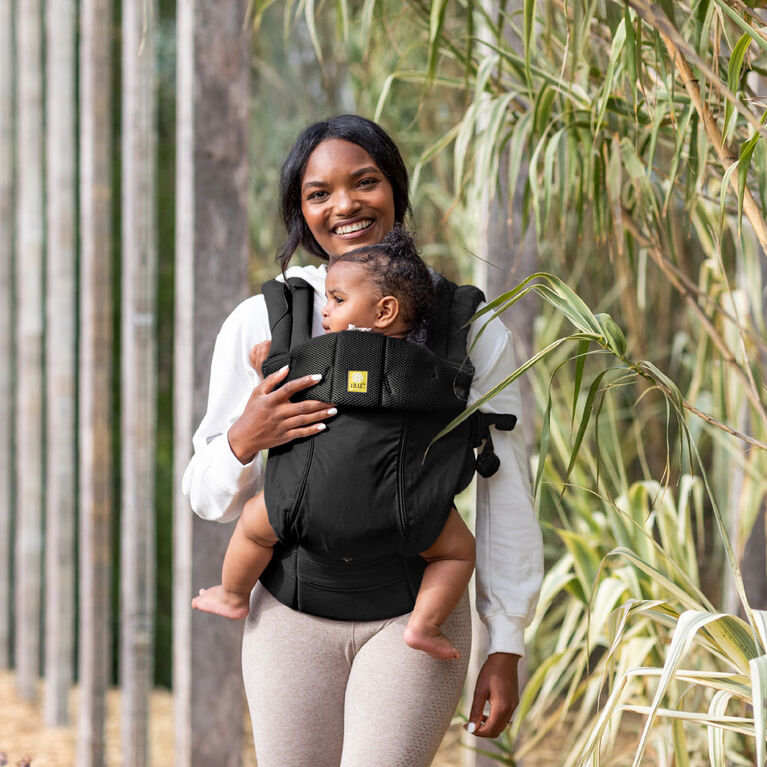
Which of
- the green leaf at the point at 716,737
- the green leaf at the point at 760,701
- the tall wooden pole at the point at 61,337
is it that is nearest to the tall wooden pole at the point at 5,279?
the tall wooden pole at the point at 61,337

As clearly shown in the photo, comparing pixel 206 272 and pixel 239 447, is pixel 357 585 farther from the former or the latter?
pixel 206 272

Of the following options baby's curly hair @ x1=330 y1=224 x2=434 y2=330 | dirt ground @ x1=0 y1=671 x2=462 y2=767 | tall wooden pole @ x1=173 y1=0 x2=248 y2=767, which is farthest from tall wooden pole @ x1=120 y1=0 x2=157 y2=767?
baby's curly hair @ x1=330 y1=224 x2=434 y2=330

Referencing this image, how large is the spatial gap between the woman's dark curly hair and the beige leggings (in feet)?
1.75

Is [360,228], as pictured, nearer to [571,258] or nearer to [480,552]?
[480,552]

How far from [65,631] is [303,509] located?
231cm

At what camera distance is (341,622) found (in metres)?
1.37

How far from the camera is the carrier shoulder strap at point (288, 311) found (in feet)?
4.56

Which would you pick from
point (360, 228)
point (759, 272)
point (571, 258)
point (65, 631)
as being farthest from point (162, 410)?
point (360, 228)

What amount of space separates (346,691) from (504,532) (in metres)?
0.31

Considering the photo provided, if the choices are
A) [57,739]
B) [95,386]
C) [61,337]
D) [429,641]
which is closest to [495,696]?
[429,641]

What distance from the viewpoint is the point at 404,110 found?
13.0 feet

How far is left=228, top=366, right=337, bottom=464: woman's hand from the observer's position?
1.30m

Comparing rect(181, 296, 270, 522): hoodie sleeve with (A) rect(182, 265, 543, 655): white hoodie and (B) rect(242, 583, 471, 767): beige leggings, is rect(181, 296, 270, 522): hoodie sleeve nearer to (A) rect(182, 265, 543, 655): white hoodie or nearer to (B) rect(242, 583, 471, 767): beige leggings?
(A) rect(182, 265, 543, 655): white hoodie

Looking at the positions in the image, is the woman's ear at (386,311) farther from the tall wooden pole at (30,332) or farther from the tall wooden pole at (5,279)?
the tall wooden pole at (5,279)
